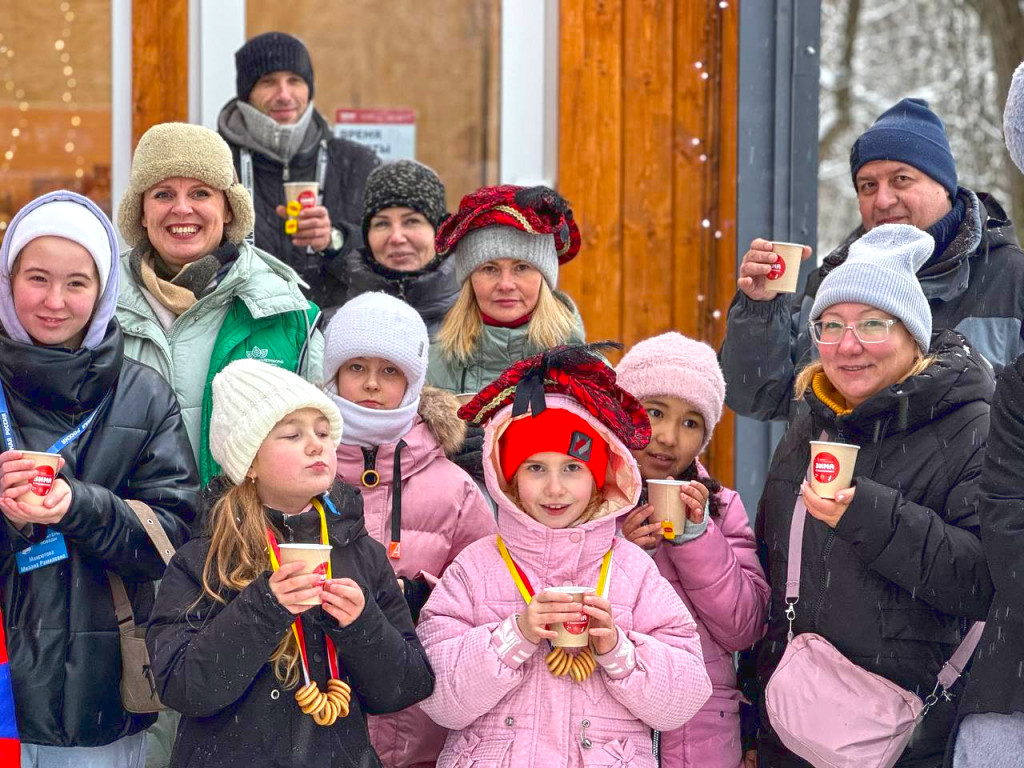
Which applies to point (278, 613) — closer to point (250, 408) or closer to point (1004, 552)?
point (250, 408)

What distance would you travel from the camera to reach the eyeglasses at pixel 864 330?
371 cm

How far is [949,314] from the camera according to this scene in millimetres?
4387

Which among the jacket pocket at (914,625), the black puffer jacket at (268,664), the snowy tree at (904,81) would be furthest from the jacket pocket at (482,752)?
the snowy tree at (904,81)

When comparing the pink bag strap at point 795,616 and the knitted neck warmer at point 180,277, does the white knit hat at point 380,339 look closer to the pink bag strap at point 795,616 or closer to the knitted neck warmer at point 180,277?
the knitted neck warmer at point 180,277

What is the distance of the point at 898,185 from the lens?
458 cm

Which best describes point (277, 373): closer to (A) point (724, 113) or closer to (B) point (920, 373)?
(B) point (920, 373)

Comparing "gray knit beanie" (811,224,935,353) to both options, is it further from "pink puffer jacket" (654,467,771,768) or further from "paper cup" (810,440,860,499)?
"pink puffer jacket" (654,467,771,768)

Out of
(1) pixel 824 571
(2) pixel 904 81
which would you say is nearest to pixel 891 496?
(1) pixel 824 571

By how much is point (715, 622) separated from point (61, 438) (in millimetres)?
1903

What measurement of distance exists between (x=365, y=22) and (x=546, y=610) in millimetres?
3861

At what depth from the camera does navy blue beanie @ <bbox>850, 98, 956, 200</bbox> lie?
4.55 metres

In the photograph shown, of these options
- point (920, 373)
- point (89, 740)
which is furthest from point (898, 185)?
point (89, 740)

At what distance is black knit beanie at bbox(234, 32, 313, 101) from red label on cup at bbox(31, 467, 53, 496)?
2722 millimetres

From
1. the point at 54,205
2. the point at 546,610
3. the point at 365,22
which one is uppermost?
the point at 365,22
